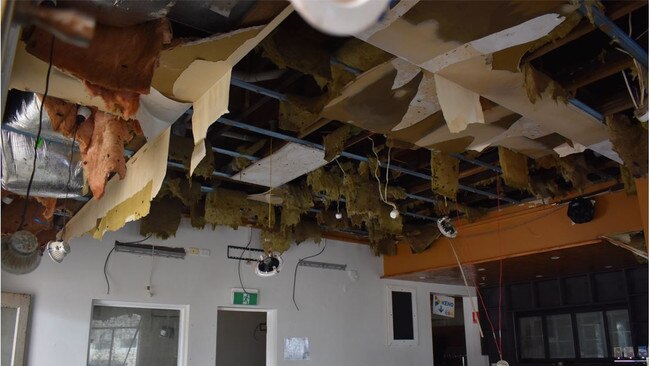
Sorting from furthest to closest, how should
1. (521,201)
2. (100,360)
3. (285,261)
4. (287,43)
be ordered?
(285,261)
(521,201)
(100,360)
(287,43)

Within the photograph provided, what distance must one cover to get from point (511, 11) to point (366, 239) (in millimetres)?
6229

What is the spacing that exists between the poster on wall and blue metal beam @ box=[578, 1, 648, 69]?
674cm

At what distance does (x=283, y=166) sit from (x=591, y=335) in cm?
572

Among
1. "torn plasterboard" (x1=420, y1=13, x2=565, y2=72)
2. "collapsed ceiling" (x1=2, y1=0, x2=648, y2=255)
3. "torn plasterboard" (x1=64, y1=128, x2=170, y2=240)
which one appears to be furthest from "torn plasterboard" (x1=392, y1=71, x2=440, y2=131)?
"torn plasterboard" (x1=64, y1=128, x2=170, y2=240)

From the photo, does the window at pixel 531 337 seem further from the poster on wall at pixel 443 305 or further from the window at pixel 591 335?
the poster on wall at pixel 443 305

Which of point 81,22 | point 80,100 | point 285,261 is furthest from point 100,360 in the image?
point 81,22

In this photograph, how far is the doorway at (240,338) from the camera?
8.88 m

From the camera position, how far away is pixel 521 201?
255 inches

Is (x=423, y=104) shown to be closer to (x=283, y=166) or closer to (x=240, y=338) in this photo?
(x=283, y=166)

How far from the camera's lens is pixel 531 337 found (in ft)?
28.2

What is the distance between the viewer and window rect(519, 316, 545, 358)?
8469mm

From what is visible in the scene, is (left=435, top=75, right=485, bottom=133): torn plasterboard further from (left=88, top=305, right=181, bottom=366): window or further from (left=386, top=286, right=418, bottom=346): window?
(left=386, top=286, right=418, bottom=346): window

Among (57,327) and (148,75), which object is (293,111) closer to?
(148,75)

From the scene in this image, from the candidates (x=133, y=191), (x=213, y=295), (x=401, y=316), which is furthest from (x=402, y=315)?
(x=133, y=191)
